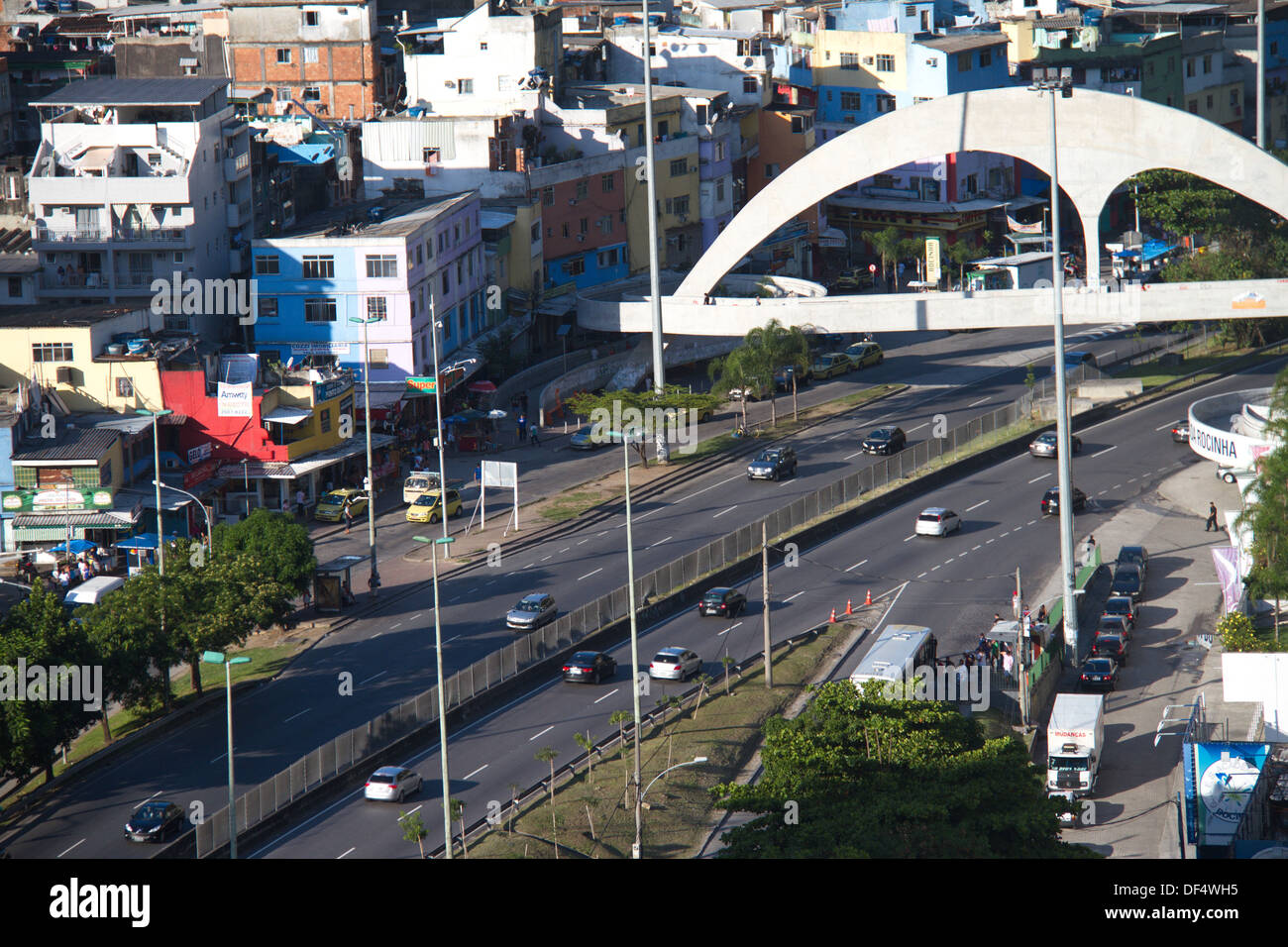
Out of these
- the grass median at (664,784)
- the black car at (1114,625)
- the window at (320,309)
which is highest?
the window at (320,309)

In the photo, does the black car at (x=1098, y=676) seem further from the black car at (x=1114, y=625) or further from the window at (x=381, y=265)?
the window at (x=381, y=265)

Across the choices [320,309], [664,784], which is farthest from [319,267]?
[664,784]

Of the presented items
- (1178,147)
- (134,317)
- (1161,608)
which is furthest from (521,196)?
(1161,608)

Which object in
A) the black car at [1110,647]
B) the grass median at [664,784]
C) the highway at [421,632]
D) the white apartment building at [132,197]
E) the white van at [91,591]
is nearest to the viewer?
the grass median at [664,784]

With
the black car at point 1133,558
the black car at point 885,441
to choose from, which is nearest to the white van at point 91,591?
the black car at point 885,441

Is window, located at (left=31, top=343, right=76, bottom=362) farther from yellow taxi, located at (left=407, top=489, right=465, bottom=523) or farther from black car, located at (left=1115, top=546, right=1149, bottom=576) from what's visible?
black car, located at (left=1115, top=546, right=1149, bottom=576)

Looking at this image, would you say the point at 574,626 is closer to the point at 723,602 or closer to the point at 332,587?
the point at 723,602
